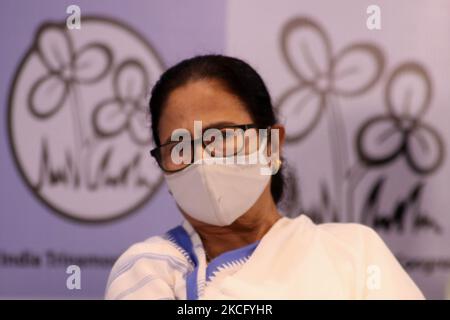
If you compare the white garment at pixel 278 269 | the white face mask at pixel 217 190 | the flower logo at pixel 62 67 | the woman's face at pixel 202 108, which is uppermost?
the flower logo at pixel 62 67

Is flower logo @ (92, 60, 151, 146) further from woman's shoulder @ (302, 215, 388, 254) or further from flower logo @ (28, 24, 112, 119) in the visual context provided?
woman's shoulder @ (302, 215, 388, 254)

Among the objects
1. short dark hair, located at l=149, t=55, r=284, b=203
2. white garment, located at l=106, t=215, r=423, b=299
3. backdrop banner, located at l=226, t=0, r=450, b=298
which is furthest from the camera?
backdrop banner, located at l=226, t=0, r=450, b=298

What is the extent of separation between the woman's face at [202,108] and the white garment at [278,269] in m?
0.23

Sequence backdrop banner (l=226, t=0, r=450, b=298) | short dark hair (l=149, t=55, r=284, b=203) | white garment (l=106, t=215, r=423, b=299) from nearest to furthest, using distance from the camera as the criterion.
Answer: white garment (l=106, t=215, r=423, b=299)
short dark hair (l=149, t=55, r=284, b=203)
backdrop banner (l=226, t=0, r=450, b=298)

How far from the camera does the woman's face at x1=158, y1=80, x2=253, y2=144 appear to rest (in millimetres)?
1151

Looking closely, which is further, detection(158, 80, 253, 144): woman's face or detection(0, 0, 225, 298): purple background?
detection(0, 0, 225, 298): purple background

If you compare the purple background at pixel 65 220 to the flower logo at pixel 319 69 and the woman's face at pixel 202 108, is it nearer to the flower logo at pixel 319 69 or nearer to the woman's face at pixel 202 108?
the flower logo at pixel 319 69

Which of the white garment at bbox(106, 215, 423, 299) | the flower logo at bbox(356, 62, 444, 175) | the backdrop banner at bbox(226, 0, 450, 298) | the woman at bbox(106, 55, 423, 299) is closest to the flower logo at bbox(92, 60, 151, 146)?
the backdrop banner at bbox(226, 0, 450, 298)

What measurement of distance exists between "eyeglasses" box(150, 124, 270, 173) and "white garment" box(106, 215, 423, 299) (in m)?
0.16

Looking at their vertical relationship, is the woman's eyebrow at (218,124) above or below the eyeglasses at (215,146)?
above

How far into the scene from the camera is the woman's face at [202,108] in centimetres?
115

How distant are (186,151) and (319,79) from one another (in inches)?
21.9

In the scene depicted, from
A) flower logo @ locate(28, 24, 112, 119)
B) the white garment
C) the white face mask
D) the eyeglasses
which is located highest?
flower logo @ locate(28, 24, 112, 119)

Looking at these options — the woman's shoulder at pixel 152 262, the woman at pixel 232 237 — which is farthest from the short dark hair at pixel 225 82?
the woman's shoulder at pixel 152 262
